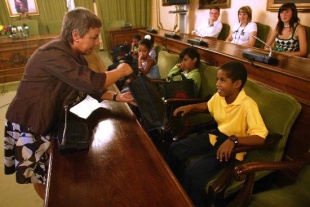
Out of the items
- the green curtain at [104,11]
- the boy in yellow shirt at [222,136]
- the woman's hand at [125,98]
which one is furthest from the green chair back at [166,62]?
the green curtain at [104,11]

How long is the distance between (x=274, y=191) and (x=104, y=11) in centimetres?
644

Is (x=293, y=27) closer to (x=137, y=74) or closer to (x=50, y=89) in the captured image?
(x=137, y=74)

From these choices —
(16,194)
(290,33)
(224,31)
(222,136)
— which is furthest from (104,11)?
(222,136)

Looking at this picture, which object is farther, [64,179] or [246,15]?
[246,15]

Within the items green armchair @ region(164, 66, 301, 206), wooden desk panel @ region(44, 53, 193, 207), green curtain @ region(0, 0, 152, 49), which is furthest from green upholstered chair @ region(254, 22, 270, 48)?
green curtain @ region(0, 0, 152, 49)

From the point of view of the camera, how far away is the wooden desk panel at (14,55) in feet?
13.7

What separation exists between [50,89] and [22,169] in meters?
0.50

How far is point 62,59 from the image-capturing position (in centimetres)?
109

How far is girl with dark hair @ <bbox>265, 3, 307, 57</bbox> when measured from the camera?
2.49 m

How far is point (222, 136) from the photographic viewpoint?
1496 millimetres

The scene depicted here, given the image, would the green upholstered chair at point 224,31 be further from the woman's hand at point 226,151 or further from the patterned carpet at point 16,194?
the patterned carpet at point 16,194

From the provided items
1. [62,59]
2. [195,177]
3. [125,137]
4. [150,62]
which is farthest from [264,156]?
[150,62]

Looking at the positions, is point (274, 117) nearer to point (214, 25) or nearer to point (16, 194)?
point (16, 194)

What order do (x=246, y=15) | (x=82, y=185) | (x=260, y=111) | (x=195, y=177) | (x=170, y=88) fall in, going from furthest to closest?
(x=246, y=15)
(x=170, y=88)
(x=260, y=111)
(x=195, y=177)
(x=82, y=185)
